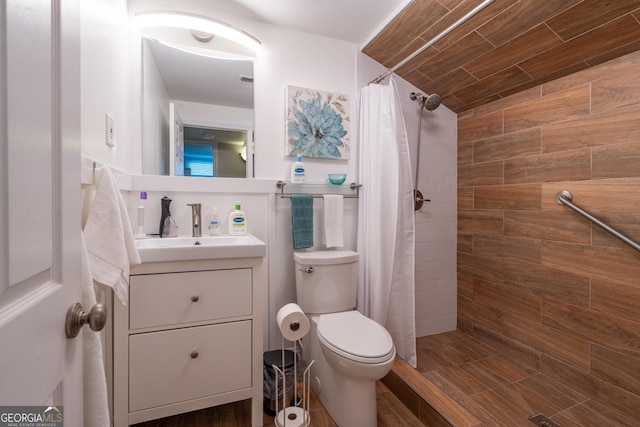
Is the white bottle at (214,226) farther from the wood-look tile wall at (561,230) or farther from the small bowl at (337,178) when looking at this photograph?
the wood-look tile wall at (561,230)

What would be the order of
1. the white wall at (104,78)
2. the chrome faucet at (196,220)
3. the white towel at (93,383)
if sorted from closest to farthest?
the white towel at (93,383)
the white wall at (104,78)
the chrome faucet at (196,220)

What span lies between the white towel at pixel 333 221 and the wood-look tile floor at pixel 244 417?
92cm

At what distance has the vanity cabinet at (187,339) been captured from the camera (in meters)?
1.18

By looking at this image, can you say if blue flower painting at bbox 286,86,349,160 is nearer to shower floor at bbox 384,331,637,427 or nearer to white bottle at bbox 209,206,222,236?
white bottle at bbox 209,206,222,236

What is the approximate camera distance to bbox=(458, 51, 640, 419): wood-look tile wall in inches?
57.4

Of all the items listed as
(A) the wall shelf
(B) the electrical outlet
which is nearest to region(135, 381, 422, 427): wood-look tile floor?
(A) the wall shelf

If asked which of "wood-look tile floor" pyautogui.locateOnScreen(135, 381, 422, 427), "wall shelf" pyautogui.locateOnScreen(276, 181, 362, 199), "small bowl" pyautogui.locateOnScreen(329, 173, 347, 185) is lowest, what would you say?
"wood-look tile floor" pyautogui.locateOnScreen(135, 381, 422, 427)

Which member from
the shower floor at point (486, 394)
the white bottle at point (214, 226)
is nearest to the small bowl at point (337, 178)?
the white bottle at point (214, 226)

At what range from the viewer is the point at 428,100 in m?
2.07

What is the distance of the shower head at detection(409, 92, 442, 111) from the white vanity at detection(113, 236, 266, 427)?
1.59 m

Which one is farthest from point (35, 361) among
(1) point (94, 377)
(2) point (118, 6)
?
(2) point (118, 6)

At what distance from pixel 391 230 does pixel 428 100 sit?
38.7 inches

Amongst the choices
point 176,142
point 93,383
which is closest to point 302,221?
point 176,142

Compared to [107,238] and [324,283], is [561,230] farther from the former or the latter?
[107,238]
